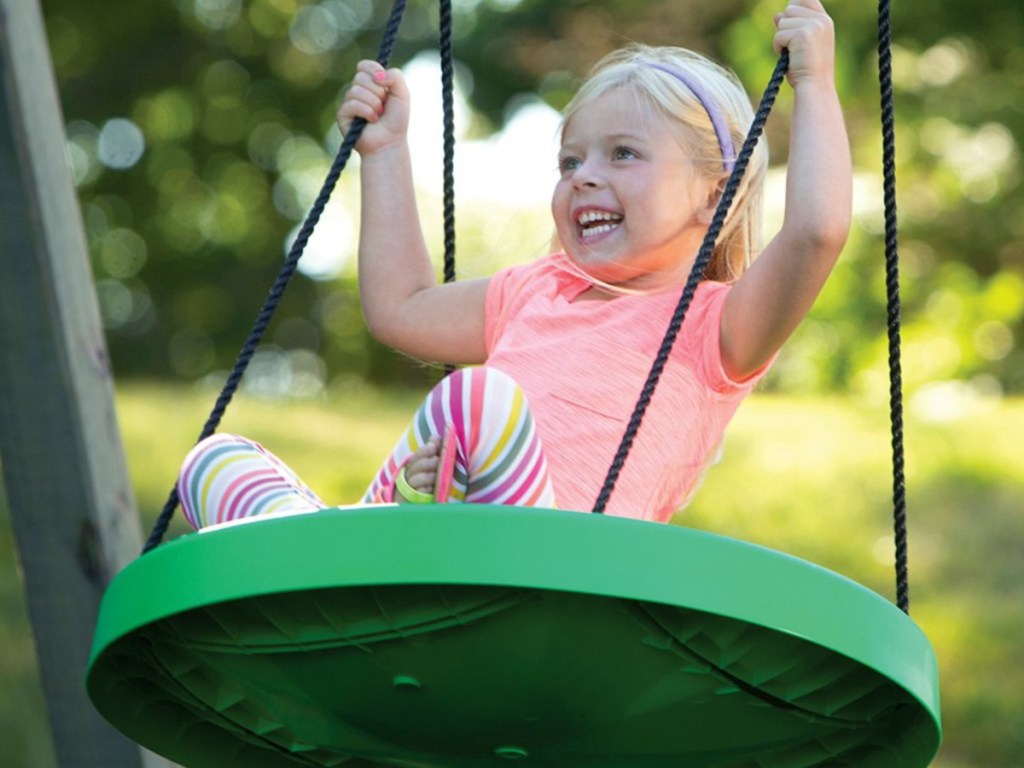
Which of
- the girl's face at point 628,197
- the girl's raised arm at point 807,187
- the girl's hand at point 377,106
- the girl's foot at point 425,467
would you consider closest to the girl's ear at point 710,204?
the girl's face at point 628,197

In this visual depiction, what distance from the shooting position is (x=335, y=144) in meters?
11.5

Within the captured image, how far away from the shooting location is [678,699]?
1437 mm

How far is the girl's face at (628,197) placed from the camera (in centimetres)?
204

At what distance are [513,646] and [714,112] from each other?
988 mm

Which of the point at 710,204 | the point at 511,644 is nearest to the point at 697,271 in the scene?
the point at 511,644

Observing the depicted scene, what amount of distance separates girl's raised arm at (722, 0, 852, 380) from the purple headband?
0.29 meters

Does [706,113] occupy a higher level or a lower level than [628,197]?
higher

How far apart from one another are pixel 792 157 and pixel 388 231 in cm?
68

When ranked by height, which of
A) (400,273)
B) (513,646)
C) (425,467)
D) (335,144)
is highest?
(335,144)

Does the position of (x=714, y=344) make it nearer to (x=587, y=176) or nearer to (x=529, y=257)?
(x=587, y=176)

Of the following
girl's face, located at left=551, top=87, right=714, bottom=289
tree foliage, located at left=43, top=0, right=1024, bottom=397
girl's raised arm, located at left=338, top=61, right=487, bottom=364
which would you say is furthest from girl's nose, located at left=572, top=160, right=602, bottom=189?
tree foliage, located at left=43, top=0, right=1024, bottom=397

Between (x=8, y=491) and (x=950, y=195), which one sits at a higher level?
(x=950, y=195)

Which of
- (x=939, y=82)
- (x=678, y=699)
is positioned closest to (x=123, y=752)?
(x=678, y=699)

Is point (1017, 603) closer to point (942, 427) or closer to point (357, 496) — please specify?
point (942, 427)
